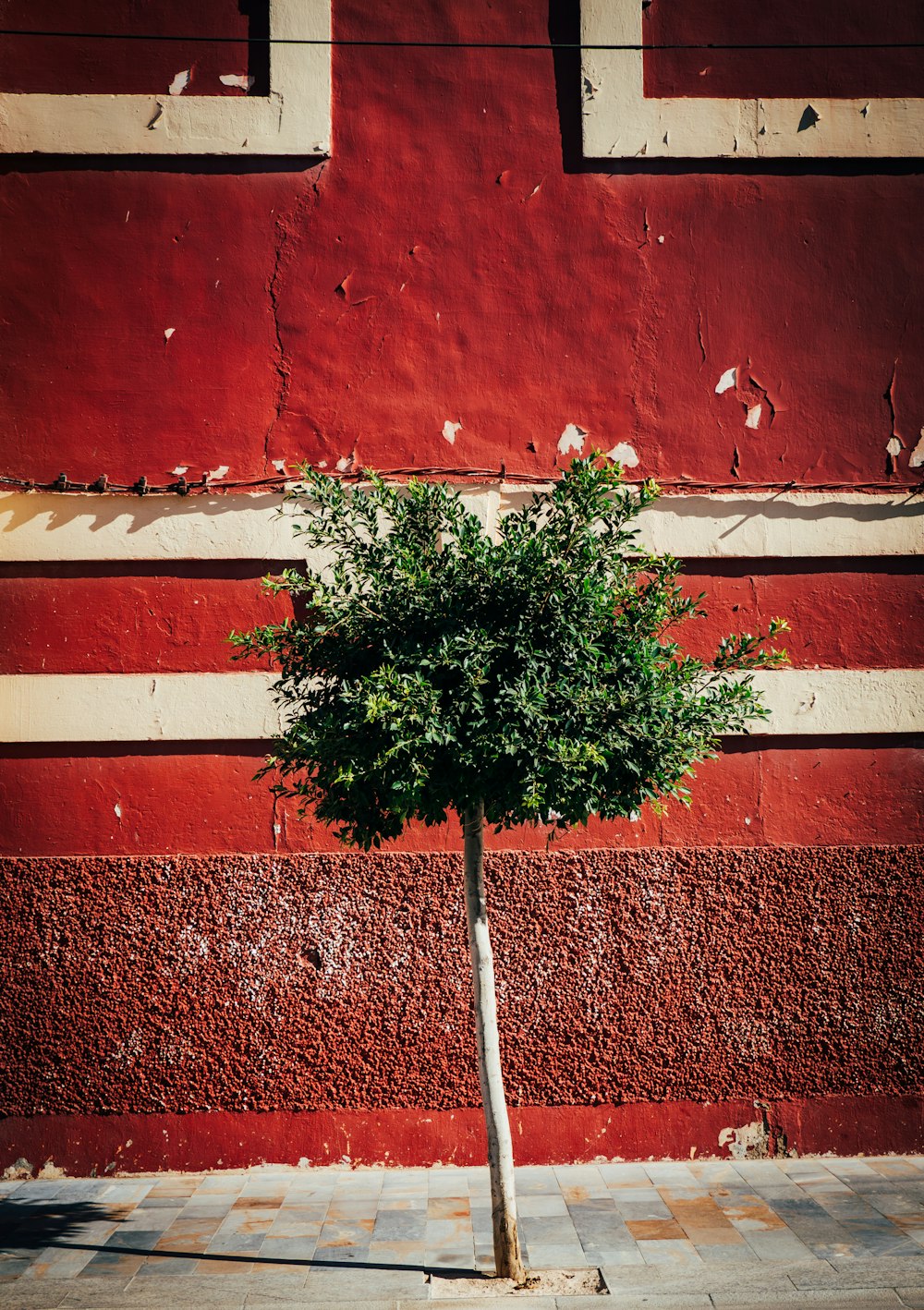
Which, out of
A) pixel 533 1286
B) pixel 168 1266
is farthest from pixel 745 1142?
pixel 168 1266

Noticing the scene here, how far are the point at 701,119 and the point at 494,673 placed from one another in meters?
4.36

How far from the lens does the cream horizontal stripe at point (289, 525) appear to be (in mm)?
6180

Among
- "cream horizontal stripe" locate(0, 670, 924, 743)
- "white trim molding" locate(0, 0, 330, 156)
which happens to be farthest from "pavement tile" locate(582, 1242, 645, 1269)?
"white trim molding" locate(0, 0, 330, 156)

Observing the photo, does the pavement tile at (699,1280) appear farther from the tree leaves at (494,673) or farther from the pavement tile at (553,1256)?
the tree leaves at (494,673)

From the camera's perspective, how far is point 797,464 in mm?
6441

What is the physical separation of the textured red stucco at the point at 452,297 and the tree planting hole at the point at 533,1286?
14.3 ft

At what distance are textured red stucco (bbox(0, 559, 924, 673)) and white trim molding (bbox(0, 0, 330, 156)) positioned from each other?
2.67 meters

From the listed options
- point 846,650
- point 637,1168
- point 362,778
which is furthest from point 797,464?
point 637,1168

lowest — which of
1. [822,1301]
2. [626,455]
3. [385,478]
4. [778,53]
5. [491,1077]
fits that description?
[822,1301]

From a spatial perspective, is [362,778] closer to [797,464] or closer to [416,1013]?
[416,1013]

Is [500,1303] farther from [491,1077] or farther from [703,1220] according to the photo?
[703,1220]

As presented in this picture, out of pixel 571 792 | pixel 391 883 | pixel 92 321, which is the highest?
pixel 92 321

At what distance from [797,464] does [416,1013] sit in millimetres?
4143

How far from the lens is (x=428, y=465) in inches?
251
